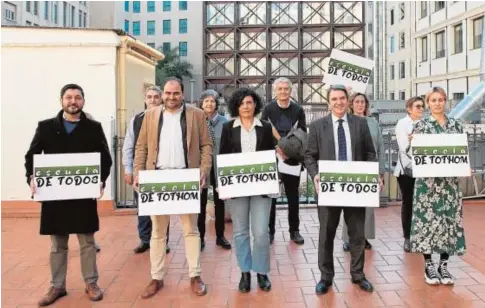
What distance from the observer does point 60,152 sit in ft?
15.3

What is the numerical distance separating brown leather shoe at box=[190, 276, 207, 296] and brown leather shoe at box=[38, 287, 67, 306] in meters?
1.23

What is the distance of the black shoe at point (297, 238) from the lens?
6672 mm

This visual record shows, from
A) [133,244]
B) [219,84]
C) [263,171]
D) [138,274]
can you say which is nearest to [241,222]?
[263,171]

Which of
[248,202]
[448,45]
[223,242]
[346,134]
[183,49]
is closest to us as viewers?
[346,134]

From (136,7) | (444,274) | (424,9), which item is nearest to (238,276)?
(444,274)

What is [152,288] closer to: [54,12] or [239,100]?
[239,100]

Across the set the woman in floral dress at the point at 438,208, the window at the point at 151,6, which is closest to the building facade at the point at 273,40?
the window at the point at 151,6

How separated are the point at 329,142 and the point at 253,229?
1.10 meters

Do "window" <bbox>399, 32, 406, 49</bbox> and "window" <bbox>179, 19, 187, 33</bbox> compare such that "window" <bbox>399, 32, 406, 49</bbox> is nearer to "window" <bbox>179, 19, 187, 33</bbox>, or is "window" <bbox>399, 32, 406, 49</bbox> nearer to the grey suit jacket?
"window" <bbox>179, 19, 187, 33</bbox>

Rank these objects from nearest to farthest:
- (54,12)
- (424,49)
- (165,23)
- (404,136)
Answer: (404,136) < (424,49) < (54,12) < (165,23)

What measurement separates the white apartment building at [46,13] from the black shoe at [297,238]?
38.6 metres

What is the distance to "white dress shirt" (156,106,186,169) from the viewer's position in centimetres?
479

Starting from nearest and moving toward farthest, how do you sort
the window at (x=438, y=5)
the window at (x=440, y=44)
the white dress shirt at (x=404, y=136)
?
the white dress shirt at (x=404, y=136), the window at (x=438, y=5), the window at (x=440, y=44)

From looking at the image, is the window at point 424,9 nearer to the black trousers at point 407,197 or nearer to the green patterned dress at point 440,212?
the black trousers at point 407,197
